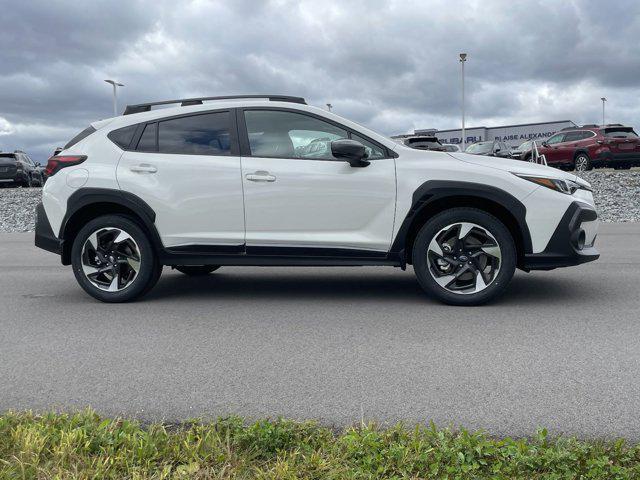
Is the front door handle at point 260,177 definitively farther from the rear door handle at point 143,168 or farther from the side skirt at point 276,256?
the rear door handle at point 143,168

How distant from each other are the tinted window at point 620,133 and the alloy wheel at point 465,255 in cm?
2027

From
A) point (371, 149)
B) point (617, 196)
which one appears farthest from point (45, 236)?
point (617, 196)

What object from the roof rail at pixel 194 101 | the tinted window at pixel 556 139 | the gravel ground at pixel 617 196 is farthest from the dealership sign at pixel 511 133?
the roof rail at pixel 194 101

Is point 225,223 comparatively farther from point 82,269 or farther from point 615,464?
point 615,464

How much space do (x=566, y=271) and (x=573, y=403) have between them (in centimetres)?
471

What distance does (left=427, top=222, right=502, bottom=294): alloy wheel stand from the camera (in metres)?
5.81

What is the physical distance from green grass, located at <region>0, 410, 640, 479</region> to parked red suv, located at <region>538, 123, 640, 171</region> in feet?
74.7

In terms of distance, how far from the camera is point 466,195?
5.85 meters

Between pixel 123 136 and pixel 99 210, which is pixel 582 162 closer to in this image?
pixel 123 136

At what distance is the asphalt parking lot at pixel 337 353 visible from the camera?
350 centimetres

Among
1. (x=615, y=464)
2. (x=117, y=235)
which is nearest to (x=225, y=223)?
(x=117, y=235)

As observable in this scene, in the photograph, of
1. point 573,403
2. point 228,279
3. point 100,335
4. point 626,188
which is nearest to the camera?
point 573,403

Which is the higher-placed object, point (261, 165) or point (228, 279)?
point (261, 165)

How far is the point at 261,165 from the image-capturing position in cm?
605
